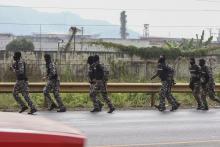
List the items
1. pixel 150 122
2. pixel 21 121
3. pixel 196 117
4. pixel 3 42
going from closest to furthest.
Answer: pixel 21 121 → pixel 150 122 → pixel 196 117 → pixel 3 42

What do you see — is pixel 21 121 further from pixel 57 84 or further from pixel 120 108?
pixel 120 108

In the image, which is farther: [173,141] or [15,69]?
[15,69]

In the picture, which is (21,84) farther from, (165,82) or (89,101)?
(165,82)

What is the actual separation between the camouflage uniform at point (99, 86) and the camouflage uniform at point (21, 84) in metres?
1.69

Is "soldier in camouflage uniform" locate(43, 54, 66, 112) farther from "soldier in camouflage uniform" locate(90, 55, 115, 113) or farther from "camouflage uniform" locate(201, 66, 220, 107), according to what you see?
"camouflage uniform" locate(201, 66, 220, 107)

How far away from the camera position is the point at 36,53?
3303 centimetres

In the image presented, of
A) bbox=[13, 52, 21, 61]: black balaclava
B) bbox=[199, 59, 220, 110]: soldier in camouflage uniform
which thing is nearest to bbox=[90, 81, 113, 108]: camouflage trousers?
bbox=[13, 52, 21, 61]: black balaclava

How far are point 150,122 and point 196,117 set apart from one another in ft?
→ 5.83

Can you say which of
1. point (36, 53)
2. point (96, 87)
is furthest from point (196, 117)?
point (36, 53)

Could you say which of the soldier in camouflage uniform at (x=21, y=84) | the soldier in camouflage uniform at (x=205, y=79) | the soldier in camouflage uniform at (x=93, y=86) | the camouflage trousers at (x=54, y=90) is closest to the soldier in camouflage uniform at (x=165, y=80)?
the soldier in camouflage uniform at (x=205, y=79)

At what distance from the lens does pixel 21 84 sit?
51.3 ft

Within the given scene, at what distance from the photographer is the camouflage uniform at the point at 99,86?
16219 mm

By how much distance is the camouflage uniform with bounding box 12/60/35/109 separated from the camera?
15.4 m

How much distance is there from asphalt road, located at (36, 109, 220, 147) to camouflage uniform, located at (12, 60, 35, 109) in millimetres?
614
